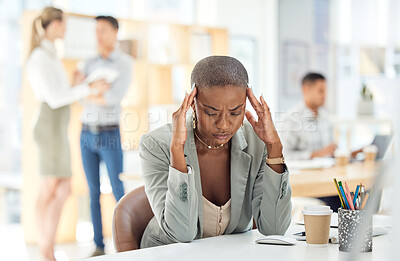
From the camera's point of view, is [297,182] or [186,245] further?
[297,182]

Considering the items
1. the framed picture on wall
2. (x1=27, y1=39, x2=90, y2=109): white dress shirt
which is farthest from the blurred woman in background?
the framed picture on wall

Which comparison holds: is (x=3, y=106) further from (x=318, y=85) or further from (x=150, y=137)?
(x=150, y=137)

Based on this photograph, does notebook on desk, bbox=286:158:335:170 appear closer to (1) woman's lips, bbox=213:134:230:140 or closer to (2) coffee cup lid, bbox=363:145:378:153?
(2) coffee cup lid, bbox=363:145:378:153

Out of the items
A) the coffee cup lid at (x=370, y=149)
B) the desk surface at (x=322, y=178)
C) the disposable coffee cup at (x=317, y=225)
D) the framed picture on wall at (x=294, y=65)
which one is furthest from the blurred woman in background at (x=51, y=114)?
the disposable coffee cup at (x=317, y=225)

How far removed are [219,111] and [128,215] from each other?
1.34 feet

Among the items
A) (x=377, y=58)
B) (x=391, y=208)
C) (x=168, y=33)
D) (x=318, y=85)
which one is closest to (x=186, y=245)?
(x=391, y=208)

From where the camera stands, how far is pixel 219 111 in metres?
1.58

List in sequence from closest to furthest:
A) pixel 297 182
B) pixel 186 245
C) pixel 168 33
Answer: pixel 186 245
pixel 297 182
pixel 168 33

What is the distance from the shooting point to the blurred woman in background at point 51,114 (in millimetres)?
4000

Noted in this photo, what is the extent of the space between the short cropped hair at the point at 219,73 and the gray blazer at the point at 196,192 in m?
0.16

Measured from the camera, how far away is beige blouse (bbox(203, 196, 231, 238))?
1.64 m

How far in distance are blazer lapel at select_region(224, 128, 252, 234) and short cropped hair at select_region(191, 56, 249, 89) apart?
0.20m

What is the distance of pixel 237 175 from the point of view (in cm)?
166

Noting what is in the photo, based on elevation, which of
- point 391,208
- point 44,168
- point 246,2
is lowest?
point 44,168
